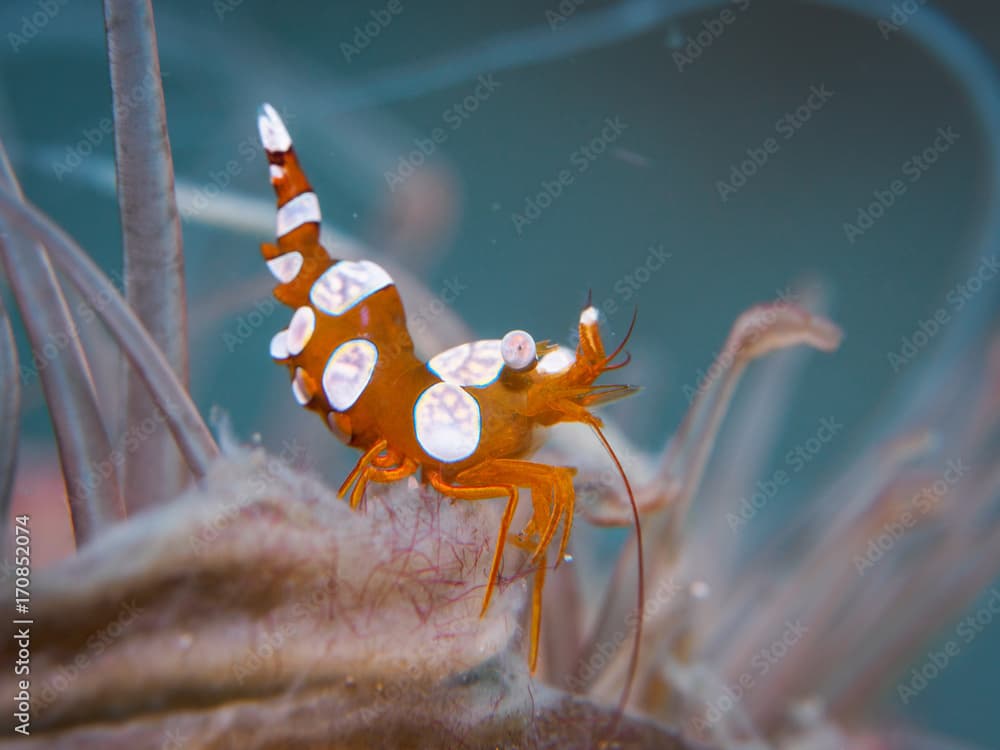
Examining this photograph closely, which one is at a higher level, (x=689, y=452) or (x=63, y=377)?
(x=689, y=452)

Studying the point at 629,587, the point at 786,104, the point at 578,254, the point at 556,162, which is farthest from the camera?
the point at 786,104

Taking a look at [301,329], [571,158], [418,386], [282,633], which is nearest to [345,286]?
[301,329]

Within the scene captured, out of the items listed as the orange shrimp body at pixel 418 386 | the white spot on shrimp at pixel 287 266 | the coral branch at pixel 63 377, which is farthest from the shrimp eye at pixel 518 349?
the coral branch at pixel 63 377

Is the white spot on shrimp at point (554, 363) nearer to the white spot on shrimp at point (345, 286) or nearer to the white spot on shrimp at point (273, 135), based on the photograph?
the white spot on shrimp at point (345, 286)

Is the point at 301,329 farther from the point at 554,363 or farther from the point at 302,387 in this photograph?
the point at 554,363

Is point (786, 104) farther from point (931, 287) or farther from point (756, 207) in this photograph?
point (931, 287)

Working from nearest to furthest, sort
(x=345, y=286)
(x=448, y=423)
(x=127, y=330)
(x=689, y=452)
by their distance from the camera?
1. (x=127, y=330)
2. (x=448, y=423)
3. (x=345, y=286)
4. (x=689, y=452)

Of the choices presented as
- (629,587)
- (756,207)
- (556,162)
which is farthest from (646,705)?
(756,207)

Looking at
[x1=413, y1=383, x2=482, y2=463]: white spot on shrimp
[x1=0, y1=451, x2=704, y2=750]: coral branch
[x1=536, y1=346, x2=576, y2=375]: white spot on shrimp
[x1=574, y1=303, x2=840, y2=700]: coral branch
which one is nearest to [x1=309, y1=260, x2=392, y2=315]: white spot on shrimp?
[x1=413, y1=383, x2=482, y2=463]: white spot on shrimp
